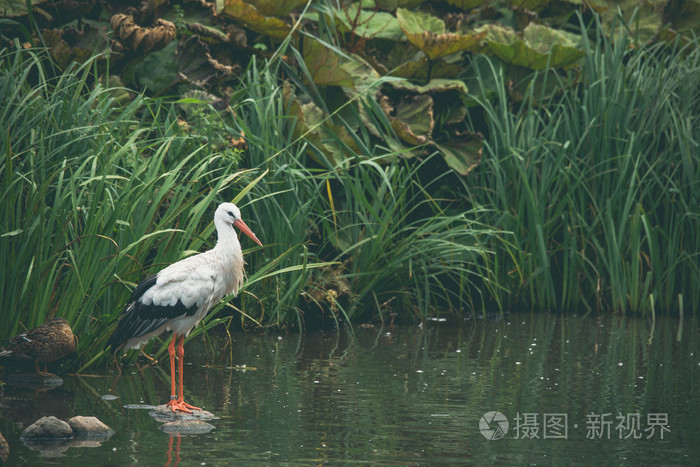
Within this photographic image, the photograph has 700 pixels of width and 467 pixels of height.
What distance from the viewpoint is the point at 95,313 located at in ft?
21.5

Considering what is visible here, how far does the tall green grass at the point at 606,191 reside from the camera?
8734mm

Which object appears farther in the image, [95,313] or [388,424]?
[95,313]

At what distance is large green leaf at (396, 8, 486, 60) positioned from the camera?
9.46 metres

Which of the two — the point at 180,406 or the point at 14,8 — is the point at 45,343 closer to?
the point at 180,406

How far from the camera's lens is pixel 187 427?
523 centimetres

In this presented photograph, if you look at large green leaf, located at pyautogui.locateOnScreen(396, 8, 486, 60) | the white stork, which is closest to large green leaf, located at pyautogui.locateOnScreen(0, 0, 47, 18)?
large green leaf, located at pyautogui.locateOnScreen(396, 8, 486, 60)

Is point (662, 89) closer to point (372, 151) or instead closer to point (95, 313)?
point (372, 151)

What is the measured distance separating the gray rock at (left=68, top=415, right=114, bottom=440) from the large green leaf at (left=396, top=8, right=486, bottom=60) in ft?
18.4

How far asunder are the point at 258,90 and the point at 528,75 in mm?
3157

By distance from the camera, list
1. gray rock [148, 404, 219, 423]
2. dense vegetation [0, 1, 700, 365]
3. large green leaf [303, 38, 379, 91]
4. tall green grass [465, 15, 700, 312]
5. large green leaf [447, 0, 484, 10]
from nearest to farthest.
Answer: gray rock [148, 404, 219, 423] < dense vegetation [0, 1, 700, 365] < tall green grass [465, 15, 700, 312] < large green leaf [303, 38, 379, 91] < large green leaf [447, 0, 484, 10]

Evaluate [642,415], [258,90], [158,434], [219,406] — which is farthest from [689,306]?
[158,434]

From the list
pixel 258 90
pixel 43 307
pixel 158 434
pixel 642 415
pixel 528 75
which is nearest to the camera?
pixel 158 434

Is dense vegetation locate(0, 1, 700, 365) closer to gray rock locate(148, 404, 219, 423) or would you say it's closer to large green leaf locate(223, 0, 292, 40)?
large green leaf locate(223, 0, 292, 40)

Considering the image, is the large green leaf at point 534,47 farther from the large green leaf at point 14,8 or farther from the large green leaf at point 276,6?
the large green leaf at point 14,8
